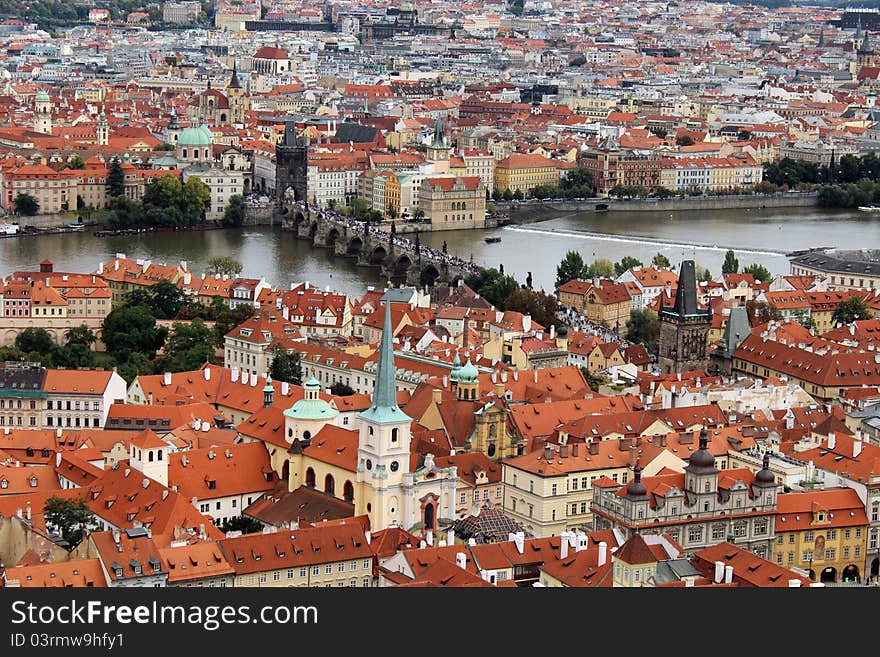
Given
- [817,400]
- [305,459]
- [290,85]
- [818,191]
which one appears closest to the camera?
[305,459]

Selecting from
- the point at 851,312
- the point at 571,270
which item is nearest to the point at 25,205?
the point at 571,270

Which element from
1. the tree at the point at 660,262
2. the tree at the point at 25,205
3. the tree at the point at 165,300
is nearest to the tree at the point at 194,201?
the tree at the point at 25,205

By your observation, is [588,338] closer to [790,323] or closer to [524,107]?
[790,323]

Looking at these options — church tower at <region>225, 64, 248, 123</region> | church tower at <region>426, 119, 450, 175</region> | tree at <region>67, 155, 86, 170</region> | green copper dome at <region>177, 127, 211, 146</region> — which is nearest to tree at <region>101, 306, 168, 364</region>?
tree at <region>67, 155, 86, 170</region>

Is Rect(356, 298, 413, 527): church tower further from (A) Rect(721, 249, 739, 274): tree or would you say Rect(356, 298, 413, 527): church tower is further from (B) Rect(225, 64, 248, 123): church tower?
(B) Rect(225, 64, 248, 123): church tower

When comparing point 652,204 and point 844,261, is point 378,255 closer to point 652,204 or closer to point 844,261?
point 844,261

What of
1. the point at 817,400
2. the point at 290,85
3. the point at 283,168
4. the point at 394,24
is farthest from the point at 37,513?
the point at 394,24

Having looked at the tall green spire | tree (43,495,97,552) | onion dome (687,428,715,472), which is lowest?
tree (43,495,97,552)

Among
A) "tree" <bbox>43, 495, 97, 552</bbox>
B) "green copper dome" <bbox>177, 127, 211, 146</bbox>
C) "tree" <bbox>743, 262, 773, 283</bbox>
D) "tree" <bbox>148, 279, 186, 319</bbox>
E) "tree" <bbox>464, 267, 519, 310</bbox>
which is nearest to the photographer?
"tree" <bbox>43, 495, 97, 552</bbox>
